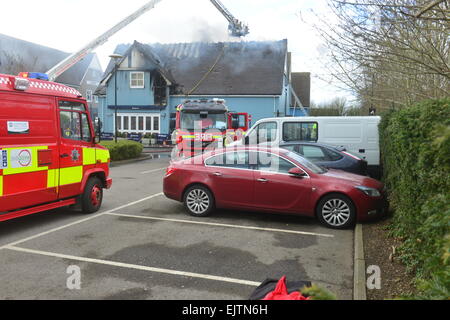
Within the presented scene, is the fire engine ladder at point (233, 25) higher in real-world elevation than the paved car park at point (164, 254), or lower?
higher

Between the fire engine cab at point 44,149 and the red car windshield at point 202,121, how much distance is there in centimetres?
817

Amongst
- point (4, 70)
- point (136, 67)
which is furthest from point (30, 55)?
point (136, 67)

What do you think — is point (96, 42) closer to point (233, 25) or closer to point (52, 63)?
point (233, 25)

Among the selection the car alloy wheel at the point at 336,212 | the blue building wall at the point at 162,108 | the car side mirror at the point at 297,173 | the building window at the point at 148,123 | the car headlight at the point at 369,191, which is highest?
the blue building wall at the point at 162,108

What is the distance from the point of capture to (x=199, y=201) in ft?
26.3

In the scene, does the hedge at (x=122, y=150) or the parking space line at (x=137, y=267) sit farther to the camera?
the hedge at (x=122, y=150)

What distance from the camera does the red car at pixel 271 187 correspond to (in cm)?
723

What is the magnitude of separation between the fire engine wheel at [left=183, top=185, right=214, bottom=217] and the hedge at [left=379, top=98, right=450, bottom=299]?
11.4 feet

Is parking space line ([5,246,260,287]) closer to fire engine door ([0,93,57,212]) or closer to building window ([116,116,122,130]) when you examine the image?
fire engine door ([0,93,57,212])

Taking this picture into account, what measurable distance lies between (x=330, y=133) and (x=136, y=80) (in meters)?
22.3

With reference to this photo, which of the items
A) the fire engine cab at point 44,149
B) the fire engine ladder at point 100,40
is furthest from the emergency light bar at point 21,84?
the fire engine ladder at point 100,40

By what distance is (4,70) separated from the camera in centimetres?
3556

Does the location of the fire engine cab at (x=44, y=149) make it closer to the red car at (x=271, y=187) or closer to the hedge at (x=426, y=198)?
the red car at (x=271, y=187)

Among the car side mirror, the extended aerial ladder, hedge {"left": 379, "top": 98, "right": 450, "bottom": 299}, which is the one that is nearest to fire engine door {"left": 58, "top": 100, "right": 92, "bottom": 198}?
the car side mirror
